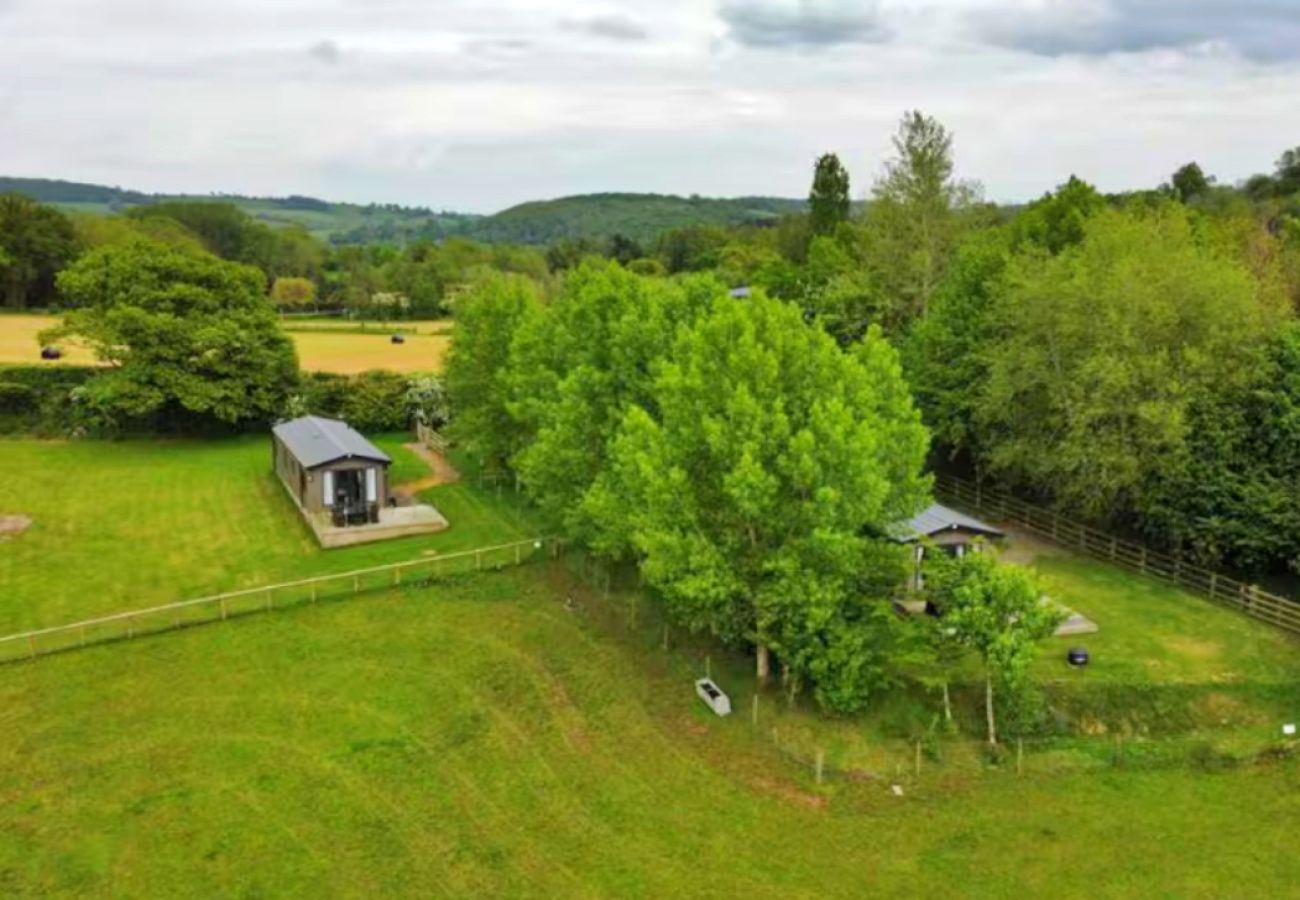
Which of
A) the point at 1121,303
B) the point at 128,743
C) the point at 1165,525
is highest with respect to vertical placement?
the point at 1121,303

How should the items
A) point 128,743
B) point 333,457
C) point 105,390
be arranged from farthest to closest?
1. point 105,390
2. point 333,457
3. point 128,743

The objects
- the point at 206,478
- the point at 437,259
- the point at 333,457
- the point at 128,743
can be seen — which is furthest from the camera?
the point at 437,259

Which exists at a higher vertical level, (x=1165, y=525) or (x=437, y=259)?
(x=437, y=259)

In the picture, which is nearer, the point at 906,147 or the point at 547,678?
the point at 547,678

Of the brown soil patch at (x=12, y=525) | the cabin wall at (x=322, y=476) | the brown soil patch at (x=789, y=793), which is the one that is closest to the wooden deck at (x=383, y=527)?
→ the cabin wall at (x=322, y=476)

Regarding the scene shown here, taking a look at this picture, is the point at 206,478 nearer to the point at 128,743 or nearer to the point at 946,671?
the point at 128,743

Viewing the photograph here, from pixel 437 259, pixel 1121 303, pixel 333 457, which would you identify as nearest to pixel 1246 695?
pixel 1121 303

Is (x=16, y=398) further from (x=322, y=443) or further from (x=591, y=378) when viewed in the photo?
(x=591, y=378)

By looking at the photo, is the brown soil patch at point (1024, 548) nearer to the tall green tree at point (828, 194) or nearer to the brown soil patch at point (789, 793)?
the brown soil patch at point (789, 793)
